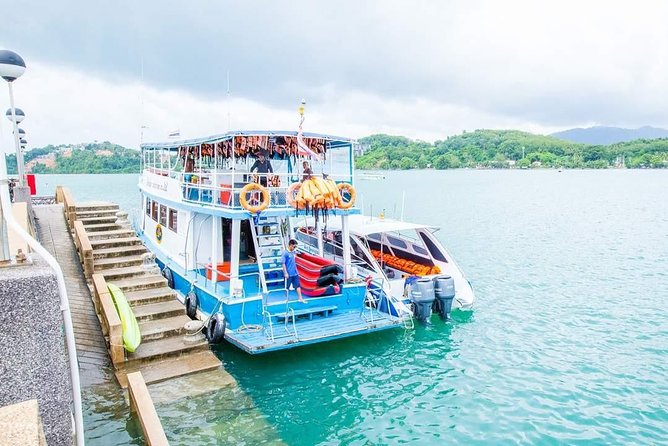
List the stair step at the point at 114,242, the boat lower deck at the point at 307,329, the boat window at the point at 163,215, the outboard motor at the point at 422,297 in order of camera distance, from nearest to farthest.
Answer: the boat lower deck at the point at 307,329 → the stair step at the point at 114,242 → the outboard motor at the point at 422,297 → the boat window at the point at 163,215

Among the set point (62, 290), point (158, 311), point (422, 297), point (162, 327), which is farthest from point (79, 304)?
point (422, 297)

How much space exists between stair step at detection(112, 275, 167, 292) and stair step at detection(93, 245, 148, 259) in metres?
1.39

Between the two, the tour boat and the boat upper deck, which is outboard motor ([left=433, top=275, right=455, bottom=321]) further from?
the boat upper deck

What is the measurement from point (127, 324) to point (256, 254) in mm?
3348

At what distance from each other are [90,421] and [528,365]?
1000 cm

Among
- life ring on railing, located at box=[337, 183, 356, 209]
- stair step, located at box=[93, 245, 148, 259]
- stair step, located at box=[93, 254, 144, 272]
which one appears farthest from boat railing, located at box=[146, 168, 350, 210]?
stair step, located at box=[93, 254, 144, 272]

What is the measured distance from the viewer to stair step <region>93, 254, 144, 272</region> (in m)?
12.3

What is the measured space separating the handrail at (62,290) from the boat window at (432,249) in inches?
543

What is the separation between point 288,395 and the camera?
9.90 metres

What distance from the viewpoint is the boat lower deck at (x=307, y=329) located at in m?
10.3

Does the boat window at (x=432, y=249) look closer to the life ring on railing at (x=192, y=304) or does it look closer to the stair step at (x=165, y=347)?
the life ring on railing at (x=192, y=304)

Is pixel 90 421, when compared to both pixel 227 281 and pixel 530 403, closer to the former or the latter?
pixel 227 281

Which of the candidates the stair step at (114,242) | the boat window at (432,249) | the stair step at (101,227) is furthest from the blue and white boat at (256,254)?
the boat window at (432,249)

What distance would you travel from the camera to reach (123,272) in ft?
40.0
